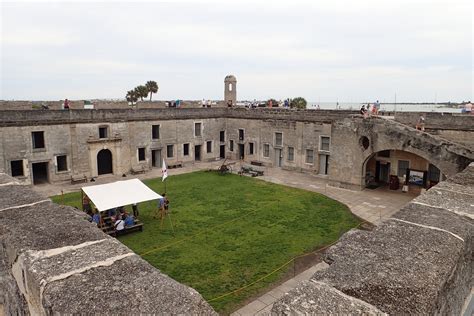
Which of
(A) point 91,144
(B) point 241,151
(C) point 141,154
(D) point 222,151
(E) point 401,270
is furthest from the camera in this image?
(D) point 222,151

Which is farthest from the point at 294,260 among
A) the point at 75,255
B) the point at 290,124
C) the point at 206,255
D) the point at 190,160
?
the point at 190,160

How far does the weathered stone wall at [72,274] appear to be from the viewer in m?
3.15

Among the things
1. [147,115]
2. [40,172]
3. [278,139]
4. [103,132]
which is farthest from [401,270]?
[40,172]

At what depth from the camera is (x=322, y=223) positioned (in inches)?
699

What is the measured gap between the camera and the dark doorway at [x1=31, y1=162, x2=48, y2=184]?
87.0 ft

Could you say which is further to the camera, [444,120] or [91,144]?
[91,144]

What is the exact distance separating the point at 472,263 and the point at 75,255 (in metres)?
5.65

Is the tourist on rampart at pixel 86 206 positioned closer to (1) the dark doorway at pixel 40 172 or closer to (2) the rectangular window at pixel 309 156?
(1) the dark doorway at pixel 40 172

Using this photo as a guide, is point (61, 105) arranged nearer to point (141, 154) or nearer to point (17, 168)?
point (17, 168)

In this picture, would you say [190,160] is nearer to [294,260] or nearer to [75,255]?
[294,260]

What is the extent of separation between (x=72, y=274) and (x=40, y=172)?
97.1 feet

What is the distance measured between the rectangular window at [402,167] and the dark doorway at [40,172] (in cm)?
2649

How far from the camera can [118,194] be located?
16.4 metres

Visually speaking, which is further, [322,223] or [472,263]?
[322,223]
